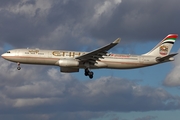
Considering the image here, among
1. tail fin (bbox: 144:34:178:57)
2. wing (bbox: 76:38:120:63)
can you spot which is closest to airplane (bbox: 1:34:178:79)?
wing (bbox: 76:38:120:63)

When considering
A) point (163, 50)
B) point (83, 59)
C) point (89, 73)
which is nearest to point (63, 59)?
point (83, 59)

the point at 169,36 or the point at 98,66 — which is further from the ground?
the point at 169,36

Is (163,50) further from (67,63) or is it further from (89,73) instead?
(67,63)

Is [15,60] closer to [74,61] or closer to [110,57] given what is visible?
[74,61]

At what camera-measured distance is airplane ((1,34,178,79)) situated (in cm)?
8762

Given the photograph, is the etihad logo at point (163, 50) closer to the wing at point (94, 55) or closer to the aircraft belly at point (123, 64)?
the aircraft belly at point (123, 64)

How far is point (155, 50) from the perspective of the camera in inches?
3819

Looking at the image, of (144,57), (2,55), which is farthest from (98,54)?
(2,55)

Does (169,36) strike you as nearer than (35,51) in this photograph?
No

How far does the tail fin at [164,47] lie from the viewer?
9669 centimetres

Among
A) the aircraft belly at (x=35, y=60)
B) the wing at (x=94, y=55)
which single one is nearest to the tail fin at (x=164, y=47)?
the wing at (x=94, y=55)

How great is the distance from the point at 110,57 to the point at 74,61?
6550 millimetres

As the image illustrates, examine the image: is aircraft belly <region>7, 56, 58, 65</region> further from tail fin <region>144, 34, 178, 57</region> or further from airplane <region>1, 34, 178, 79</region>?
tail fin <region>144, 34, 178, 57</region>

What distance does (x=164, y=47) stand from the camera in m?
98.2
